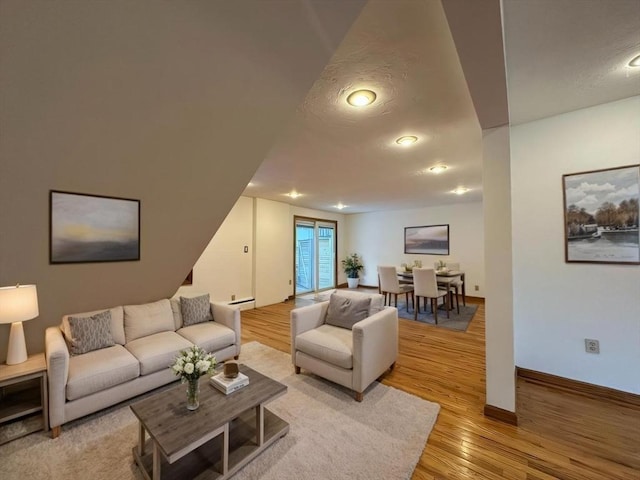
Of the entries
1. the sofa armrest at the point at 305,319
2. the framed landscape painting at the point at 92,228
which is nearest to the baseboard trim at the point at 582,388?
the sofa armrest at the point at 305,319

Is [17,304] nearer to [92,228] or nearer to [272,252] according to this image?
[92,228]

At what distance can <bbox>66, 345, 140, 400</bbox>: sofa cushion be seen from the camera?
6.32 ft

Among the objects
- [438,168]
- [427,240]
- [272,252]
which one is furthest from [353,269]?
[438,168]

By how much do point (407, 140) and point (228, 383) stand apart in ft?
8.89

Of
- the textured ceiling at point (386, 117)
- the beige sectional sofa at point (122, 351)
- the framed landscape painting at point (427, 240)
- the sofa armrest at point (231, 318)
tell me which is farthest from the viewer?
the framed landscape painting at point (427, 240)

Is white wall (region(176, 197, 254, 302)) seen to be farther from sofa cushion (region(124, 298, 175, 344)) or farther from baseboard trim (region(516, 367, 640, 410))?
baseboard trim (region(516, 367, 640, 410))

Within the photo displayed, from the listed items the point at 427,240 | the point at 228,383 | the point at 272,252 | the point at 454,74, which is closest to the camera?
the point at 454,74

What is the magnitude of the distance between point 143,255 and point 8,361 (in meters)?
1.17

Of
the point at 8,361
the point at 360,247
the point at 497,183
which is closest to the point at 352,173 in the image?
the point at 497,183

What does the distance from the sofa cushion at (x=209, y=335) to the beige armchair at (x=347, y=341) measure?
0.81m

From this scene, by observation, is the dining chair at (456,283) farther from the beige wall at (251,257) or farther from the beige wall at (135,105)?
the beige wall at (135,105)

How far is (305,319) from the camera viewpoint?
2.79m

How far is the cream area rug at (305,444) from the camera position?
1.56 m

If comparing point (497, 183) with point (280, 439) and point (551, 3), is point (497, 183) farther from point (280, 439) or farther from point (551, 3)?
point (280, 439)
